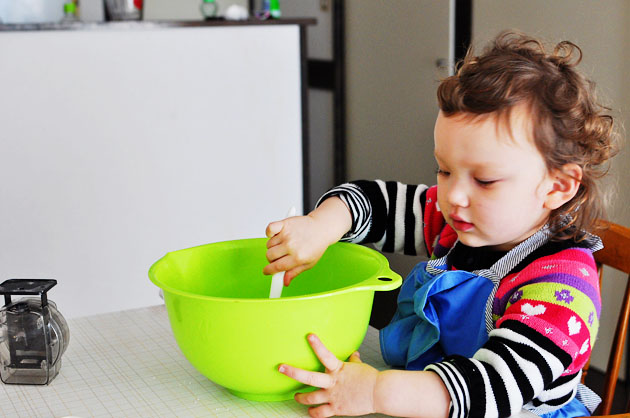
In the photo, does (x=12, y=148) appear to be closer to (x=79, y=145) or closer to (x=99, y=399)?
(x=79, y=145)

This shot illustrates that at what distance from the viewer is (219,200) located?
2.39 metres

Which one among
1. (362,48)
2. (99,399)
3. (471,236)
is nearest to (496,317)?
(471,236)

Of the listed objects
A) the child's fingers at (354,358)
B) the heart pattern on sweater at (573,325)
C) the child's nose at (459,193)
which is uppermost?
the child's nose at (459,193)

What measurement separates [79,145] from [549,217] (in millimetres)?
1652

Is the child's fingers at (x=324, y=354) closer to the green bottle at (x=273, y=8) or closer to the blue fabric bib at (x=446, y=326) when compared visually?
the blue fabric bib at (x=446, y=326)

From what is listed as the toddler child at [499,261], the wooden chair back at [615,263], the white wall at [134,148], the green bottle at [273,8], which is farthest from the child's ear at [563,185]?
the green bottle at [273,8]

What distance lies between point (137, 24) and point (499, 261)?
165 centimetres

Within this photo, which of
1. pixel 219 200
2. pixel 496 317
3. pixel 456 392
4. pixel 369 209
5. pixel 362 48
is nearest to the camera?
pixel 456 392

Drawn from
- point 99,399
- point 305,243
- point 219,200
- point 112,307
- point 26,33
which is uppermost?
point 26,33

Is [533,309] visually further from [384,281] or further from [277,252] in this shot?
[277,252]

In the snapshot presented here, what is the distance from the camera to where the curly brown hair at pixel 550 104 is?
2.49ft

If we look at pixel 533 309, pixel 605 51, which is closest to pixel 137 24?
pixel 605 51

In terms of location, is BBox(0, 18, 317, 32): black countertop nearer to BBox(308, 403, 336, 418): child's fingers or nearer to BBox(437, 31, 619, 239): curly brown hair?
BBox(437, 31, 619, 239): curly brown hair

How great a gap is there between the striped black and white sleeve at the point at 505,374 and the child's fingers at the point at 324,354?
0.33 ft
